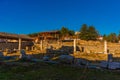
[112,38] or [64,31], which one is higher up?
[64,31]

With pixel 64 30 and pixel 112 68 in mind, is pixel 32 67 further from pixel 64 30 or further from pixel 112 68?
pixel 64 30

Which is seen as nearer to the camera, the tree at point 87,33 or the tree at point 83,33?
the tree at point 83,33

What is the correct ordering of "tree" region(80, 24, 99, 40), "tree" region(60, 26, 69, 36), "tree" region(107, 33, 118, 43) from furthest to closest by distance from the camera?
"tree" region(60, 26, 69, 36) < "tree" region(107, 33, 118, 43) < "tree" region(80, 24, 99, 40)

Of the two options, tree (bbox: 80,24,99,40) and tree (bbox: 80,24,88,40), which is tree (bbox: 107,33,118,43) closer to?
tree (bbox: 80,24,99,40)

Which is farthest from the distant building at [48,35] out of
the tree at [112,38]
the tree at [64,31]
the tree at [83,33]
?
the tree at [112,38]

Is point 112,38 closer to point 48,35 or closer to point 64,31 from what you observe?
point 64,31

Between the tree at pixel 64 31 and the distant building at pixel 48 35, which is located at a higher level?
the tree at pixel 64 31

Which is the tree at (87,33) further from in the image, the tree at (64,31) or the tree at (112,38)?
the tree at (64,31)

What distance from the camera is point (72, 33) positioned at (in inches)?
2781

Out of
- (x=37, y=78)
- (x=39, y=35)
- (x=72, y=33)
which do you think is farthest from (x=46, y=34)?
(x=37, y=78)

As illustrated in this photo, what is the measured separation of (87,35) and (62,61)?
162 ft

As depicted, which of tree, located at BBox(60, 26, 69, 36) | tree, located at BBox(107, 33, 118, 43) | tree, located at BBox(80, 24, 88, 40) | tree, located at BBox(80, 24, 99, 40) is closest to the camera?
tree, located at BBox(80, 24, 88, 40)

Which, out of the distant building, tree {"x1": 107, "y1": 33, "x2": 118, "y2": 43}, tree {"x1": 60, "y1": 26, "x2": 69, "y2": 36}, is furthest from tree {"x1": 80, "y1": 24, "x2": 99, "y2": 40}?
the distant building

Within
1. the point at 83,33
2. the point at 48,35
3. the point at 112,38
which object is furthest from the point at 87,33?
the point at 48,35
